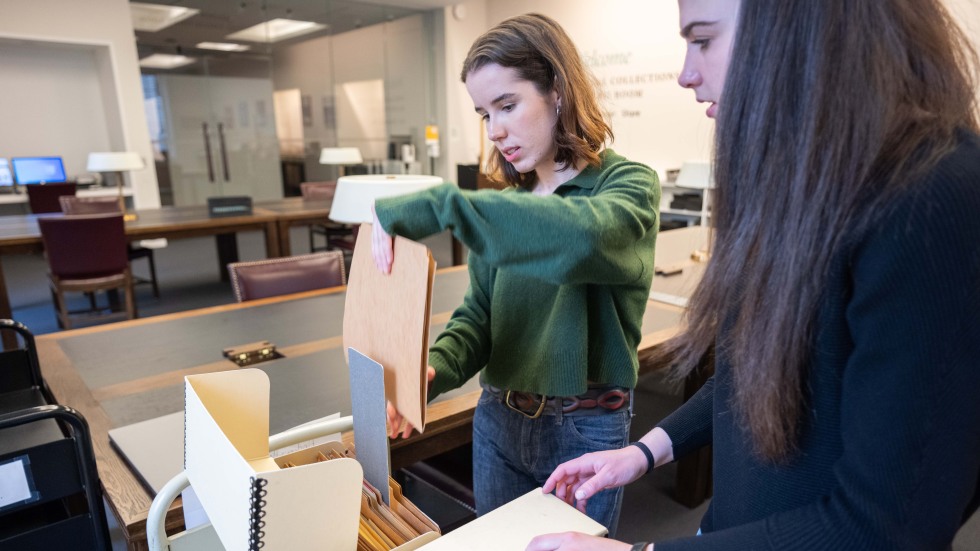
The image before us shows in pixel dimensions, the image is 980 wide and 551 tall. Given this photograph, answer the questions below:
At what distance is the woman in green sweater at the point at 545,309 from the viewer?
3.05ft

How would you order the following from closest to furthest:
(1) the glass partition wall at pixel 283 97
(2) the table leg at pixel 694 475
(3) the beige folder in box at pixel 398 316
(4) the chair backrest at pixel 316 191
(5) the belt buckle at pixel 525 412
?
1. (3) the beige folder in box at pixel 398 316
2. (5) the belt buckle at pixel 525 412
3. (2) the table leg at pixel 694 475
4. (4) the chair backrest at pixel 316 191
5. (1) the glass partition wall at pixel 283 97

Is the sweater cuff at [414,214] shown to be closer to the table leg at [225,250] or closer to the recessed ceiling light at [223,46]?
the table leg at [225,250]

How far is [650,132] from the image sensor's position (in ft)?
21.4

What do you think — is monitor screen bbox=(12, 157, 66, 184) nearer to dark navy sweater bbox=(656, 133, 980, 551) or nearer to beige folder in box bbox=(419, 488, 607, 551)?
beige folder in box bbox=(419, 488, 607, 551)

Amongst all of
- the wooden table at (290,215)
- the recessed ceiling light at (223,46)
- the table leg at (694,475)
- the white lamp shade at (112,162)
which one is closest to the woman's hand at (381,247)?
the table leg at (694,475)

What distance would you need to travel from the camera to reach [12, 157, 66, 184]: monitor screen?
19.5 ft

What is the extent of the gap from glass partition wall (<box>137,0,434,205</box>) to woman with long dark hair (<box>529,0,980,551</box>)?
722 cm

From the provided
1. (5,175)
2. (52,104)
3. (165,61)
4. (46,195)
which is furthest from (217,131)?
(46,195)

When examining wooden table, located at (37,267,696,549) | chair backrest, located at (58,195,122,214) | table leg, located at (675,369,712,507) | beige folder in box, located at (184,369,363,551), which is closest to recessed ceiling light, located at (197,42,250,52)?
chair backrest, located at (58,195,122,214)

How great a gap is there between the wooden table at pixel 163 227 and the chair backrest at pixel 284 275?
201 centimetres

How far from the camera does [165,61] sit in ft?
22.3

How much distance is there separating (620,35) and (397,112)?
3219 mm

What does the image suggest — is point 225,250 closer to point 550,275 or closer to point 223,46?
point 223,46

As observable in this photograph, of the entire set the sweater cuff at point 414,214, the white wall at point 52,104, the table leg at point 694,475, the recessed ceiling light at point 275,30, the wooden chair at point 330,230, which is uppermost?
the recessed ceiling light at point 275,30
